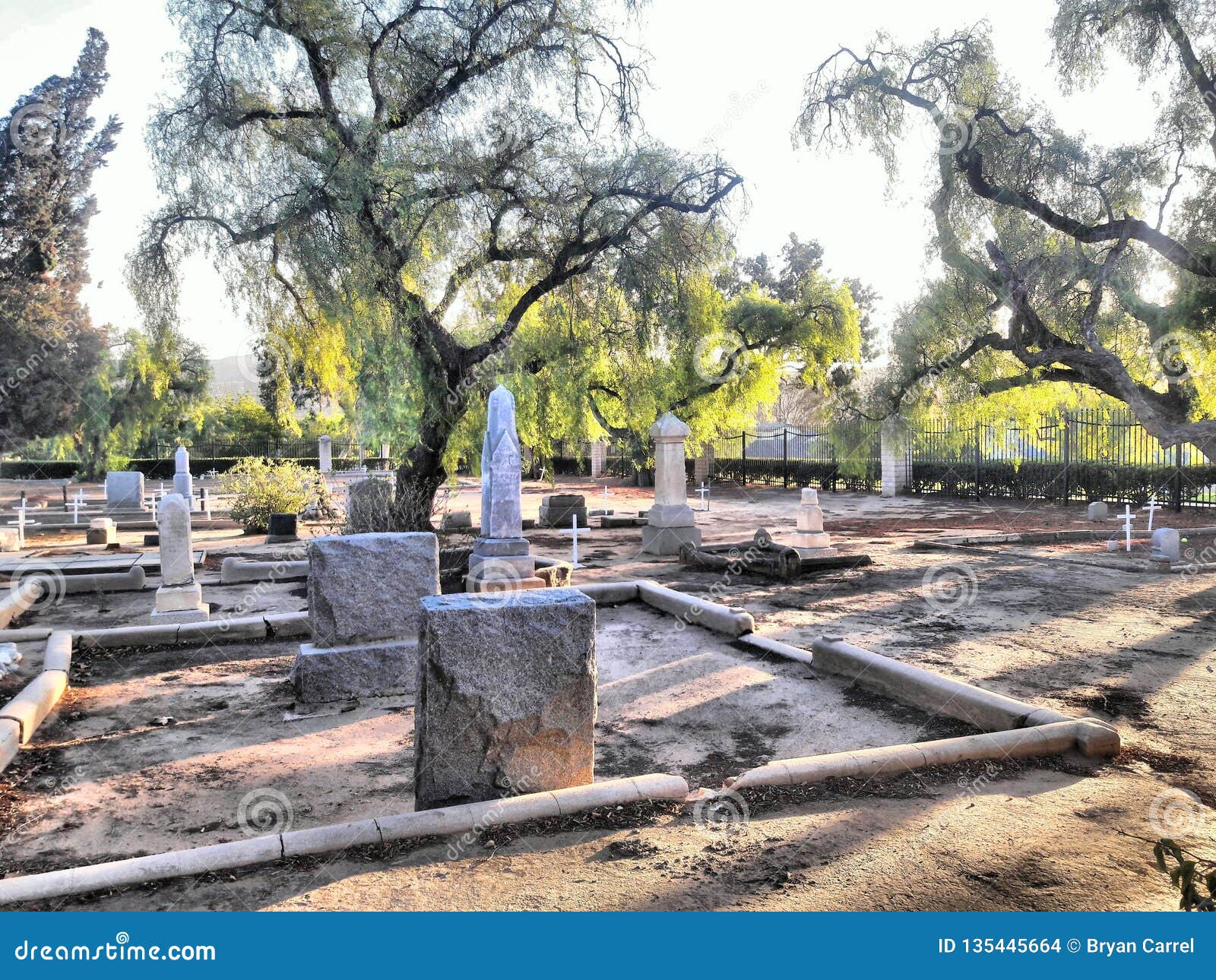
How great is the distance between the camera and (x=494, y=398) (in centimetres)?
1091

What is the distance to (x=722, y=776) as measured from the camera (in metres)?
4.79

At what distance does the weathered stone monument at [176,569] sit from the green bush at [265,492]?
27.1 ft

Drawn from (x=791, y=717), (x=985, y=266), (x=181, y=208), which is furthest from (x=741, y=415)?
(x=791, y=717)

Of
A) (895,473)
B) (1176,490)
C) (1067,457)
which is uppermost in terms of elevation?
(1067,457)

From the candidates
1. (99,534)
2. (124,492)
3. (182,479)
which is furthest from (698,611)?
(124,492)

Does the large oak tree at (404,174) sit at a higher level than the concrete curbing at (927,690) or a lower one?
higher

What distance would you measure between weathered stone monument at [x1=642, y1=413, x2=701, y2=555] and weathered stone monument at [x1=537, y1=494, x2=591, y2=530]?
4179 mm

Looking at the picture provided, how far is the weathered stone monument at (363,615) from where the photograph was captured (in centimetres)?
657

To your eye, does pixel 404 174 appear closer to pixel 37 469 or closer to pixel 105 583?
pixel 105 583
